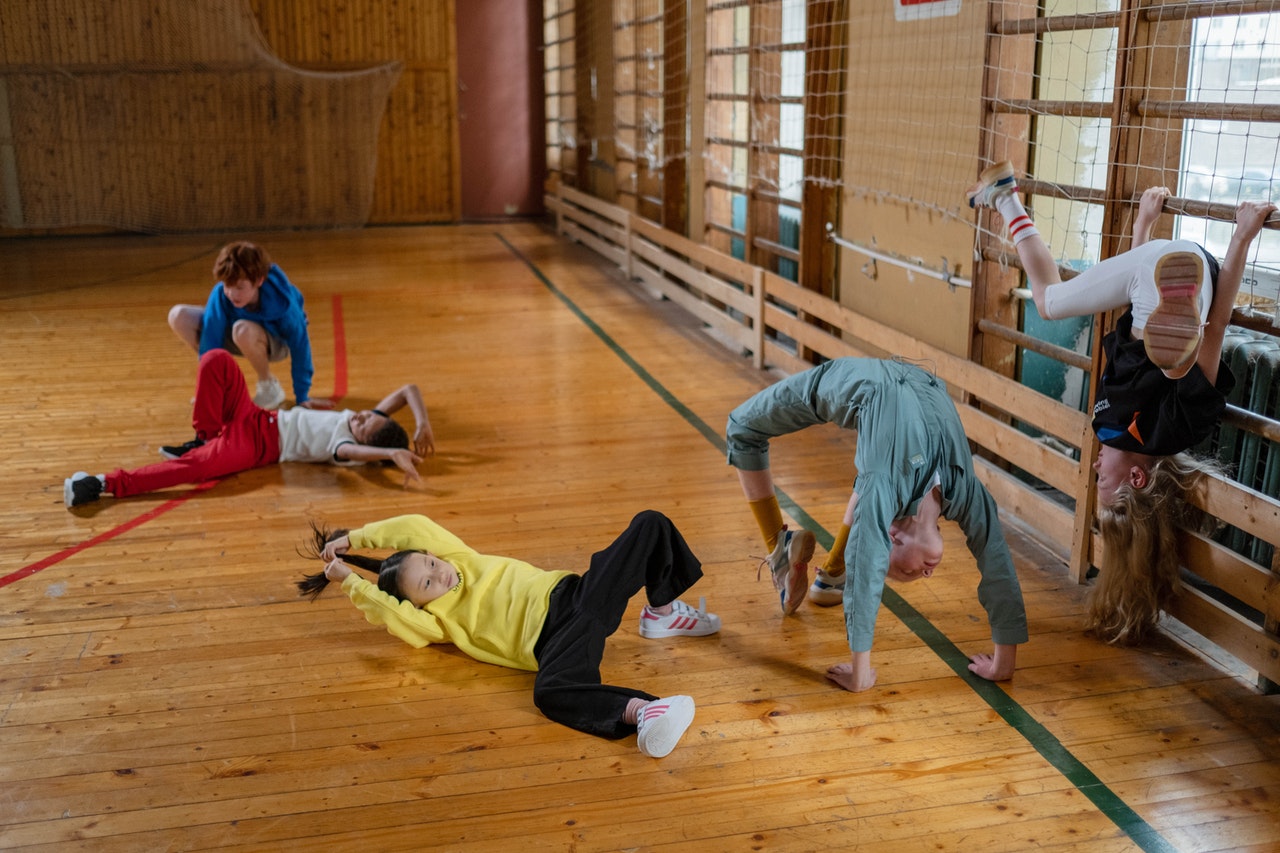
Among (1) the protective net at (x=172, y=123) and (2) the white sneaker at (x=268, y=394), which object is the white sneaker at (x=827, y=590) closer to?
(2) the white sneaker at (x=268, y=394)

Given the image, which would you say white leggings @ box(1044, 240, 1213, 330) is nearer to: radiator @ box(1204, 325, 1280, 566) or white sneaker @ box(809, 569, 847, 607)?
radiator @ box(1204, 325, 1280, 566)

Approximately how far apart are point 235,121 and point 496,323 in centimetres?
621

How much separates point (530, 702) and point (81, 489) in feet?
6.86

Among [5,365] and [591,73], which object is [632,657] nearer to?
[5,365]

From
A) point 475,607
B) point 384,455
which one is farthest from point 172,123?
point 475,607

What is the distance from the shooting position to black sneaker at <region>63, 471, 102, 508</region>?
391cm

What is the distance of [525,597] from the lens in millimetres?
2807

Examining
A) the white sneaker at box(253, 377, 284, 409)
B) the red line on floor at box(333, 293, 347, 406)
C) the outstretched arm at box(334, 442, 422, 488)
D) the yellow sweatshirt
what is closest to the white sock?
the yellow sweatshirt

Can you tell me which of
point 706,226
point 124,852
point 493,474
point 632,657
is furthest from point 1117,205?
point 706,226

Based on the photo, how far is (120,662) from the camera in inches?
113

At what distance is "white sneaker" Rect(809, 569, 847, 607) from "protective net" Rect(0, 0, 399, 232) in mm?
9023

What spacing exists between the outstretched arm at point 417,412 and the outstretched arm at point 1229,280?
2647 mm

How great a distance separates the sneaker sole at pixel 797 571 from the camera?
118 inches

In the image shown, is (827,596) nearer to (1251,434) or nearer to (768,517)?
(768,517)
